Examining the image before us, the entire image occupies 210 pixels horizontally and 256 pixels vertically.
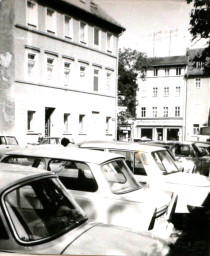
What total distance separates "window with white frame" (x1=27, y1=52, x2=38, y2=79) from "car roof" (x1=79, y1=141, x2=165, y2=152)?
2.06 feet

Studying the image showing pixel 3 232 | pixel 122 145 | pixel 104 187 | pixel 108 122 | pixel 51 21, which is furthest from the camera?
pixel 122 145

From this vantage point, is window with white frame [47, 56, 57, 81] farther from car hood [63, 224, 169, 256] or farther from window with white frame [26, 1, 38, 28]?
car hood [63, 224, 169, 256]

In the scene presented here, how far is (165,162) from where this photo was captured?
2541 millimetres

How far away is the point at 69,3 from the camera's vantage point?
227 cm

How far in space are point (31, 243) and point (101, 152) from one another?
101 centimetres

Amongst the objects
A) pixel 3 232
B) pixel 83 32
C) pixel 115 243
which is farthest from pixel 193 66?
pixel 3 232

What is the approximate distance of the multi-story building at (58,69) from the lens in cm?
215

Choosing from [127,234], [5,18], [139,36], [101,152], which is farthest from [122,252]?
[5,18]

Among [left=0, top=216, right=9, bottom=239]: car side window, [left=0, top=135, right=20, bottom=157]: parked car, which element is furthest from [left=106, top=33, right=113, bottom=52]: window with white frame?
[left=0, top=216, right=9, bottom=239]: car side window

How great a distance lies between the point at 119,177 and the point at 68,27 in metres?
1.10

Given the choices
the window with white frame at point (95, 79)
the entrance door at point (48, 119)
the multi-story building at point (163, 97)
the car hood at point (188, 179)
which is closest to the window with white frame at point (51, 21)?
the window with white frame at point (95, 79)

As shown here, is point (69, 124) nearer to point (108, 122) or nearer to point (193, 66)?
point (108, 122)

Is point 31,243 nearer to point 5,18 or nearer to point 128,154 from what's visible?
point 128,154

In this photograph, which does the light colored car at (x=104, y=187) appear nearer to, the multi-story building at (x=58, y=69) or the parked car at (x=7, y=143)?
the parked car at (x=7, y=143)
